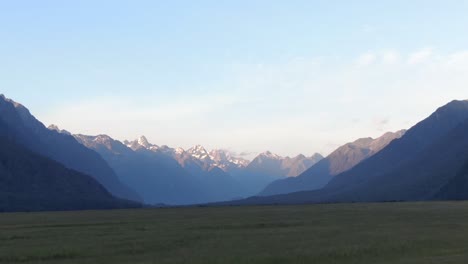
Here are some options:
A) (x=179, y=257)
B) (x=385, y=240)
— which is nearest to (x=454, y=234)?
(x=385, y=240)

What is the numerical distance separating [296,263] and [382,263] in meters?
5.59

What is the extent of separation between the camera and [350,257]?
47.7 meters

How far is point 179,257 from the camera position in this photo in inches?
1962

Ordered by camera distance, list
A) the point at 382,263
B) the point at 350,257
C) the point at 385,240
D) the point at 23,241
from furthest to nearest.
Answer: the point at 23,241 < the point at 385,240 < the point at 350,257 < the point at 382,263

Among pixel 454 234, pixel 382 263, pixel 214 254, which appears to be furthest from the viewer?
pixel 454 234

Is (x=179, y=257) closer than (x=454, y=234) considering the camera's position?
Yes

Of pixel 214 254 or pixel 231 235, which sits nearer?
pixel 214 254

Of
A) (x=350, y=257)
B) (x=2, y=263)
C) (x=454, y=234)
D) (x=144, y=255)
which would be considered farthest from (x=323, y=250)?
(x=2, y=263)

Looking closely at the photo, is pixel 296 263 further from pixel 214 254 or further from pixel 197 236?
pixel 197 236

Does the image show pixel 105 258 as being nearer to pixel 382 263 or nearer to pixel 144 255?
pixel 144 255

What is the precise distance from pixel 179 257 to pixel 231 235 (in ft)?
68.2

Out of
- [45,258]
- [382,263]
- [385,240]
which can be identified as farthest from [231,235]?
[382,263]

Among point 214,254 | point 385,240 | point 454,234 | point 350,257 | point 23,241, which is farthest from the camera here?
point 23,241

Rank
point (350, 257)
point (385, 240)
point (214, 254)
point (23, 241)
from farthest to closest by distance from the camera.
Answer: point (23, 241) → point (385, 240) → point (214, 254) → point (350, 257)
